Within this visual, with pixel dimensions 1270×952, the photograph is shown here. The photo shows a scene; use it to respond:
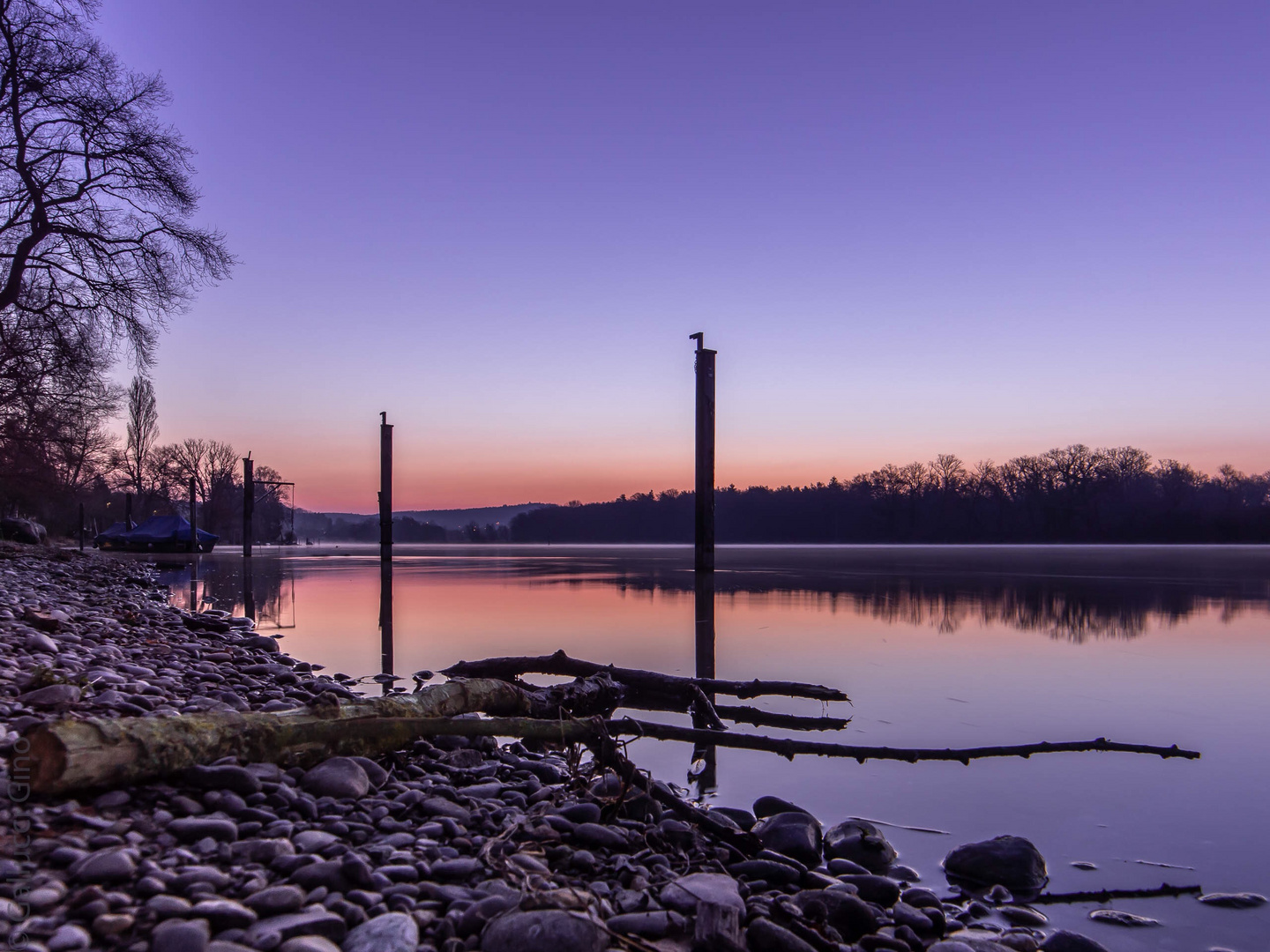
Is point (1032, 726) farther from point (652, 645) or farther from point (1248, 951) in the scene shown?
point (652, 645)

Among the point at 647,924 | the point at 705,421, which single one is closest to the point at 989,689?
the point at 647,924

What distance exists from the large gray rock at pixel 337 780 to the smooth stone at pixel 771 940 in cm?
164

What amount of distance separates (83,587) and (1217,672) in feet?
51.7

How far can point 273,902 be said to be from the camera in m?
2.05

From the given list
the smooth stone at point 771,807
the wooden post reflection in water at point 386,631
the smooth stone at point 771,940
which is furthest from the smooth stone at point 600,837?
the wooden post reflection in water at point 386,631

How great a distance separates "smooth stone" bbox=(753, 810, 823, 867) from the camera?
302cm

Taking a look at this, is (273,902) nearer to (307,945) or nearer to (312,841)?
(307,945)

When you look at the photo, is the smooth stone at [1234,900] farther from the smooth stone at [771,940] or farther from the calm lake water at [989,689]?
the smooth stone at [771,940]

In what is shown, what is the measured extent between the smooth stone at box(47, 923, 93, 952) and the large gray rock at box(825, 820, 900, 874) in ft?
8.30

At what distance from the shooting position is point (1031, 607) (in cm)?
1239

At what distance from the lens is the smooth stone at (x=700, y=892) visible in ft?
7.68

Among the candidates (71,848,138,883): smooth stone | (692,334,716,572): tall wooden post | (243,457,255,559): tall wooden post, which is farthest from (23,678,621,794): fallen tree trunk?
(243,457,255,559): tall wooden post

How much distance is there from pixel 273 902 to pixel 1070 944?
238 cm

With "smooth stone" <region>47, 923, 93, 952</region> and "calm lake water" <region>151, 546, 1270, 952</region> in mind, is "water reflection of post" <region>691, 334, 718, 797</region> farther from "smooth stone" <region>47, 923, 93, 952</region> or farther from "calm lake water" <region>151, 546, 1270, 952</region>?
"smooth stone" <region>47, 923, 93, 952</region>
